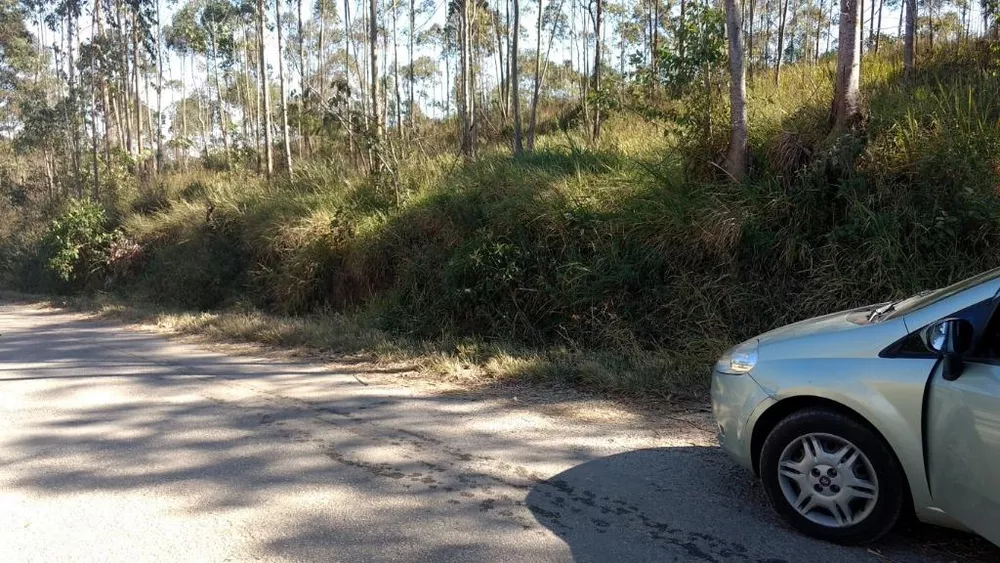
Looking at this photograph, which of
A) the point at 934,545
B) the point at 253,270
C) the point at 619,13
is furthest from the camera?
the point at 619,13

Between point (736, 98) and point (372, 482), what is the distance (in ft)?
21.3

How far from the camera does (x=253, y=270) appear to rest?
1405 cm

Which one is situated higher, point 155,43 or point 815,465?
point 155,43

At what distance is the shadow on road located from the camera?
11.2 ft

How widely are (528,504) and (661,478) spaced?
95 centimetres

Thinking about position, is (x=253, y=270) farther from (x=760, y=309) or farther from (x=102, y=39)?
(x=102, y=39)

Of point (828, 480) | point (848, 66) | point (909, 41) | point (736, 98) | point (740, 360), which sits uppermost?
point (909, 41)

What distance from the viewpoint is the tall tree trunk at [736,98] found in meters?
8.20

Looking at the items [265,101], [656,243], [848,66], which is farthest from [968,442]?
[265,101]

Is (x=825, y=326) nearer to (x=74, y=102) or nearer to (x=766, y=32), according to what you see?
(x=766, y=32)

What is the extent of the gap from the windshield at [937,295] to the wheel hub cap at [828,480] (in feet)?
2.59

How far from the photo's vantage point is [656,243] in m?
8.32

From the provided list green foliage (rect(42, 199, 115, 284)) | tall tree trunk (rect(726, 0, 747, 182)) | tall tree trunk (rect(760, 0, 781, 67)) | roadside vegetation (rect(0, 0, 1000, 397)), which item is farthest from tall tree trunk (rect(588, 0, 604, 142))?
green foliage (rect(42, 199, 115, 284))

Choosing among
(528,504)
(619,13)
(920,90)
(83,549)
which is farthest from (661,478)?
(619,13)
